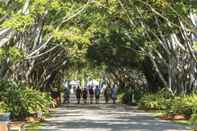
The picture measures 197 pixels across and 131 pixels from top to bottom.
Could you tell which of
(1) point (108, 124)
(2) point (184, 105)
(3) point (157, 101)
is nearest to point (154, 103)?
(3) point (157, 101)

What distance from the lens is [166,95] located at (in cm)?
4375

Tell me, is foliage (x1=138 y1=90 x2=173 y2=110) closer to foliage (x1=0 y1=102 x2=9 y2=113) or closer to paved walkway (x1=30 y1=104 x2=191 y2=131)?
paved walkway (x1=30 y1=104 x2=191 y2=131)

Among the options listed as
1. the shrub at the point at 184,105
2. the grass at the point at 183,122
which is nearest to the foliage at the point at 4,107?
the grass at the point at 183,122

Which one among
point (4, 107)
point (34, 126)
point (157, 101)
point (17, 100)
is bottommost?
point (34, 126)

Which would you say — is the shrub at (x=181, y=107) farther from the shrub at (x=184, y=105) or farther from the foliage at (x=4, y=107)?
the foliage at (x=4, y=107)

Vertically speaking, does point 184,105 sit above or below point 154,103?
below

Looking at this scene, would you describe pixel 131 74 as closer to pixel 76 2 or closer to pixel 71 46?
pixel 71 46

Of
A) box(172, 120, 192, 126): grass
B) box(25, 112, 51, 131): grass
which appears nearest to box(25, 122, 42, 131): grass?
box(25, 112, 51, 131): grass

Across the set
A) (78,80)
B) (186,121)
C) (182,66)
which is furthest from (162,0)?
(78,80)

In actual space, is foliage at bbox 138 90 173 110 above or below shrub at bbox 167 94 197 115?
above

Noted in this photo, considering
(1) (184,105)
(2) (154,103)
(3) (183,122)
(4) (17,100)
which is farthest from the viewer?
(2) (154,103)

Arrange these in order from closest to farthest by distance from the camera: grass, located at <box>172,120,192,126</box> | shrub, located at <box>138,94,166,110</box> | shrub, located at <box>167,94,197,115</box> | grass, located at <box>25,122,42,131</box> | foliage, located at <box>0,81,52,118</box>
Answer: grass, located at <box>25,122,42,131</box> → grass, located at <box>172,120,192,126</box> → foliage, located at <box>0,81,52,118</box> → shrub, located at <box>167,94,197,115</box> → shrub, located at <box>138,94,166,110</box>

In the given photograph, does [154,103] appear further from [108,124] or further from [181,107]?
[108,124]

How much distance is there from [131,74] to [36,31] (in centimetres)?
4041
